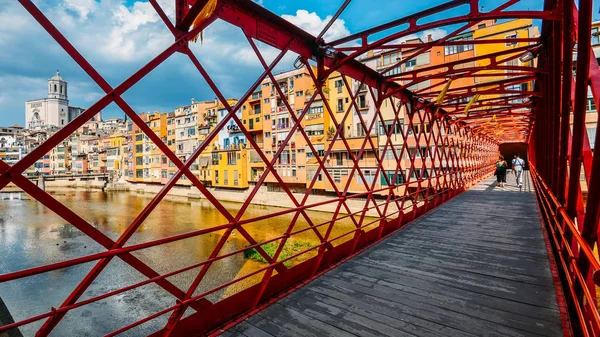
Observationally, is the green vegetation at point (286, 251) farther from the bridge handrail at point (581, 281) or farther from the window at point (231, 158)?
the window at point (231, 158)

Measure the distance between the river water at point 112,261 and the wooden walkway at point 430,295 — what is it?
1120 cm

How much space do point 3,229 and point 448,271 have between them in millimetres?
40751

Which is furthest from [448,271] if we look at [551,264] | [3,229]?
[3,229]

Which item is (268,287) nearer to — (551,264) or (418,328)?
(418,328)

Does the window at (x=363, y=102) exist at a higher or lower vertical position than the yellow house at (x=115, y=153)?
higher

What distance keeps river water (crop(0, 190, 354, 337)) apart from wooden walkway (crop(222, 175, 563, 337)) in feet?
36.7

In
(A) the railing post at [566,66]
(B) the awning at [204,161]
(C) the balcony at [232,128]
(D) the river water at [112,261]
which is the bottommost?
(D) the river water at [112,261]

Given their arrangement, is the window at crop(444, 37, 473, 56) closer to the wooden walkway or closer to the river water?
the river water

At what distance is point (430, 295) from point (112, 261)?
72.9 ft

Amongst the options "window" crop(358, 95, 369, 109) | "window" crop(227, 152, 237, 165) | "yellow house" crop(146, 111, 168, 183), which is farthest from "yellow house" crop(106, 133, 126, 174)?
"window" crop(358, 95, 369, 109)

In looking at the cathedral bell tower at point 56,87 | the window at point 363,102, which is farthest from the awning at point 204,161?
the cathedral bell tower at point 56,87

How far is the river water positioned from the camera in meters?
12.7

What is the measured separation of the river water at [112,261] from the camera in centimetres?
1266

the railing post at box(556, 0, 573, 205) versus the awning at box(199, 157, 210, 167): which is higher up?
the railing post at box(556, 0, 573, 205)
